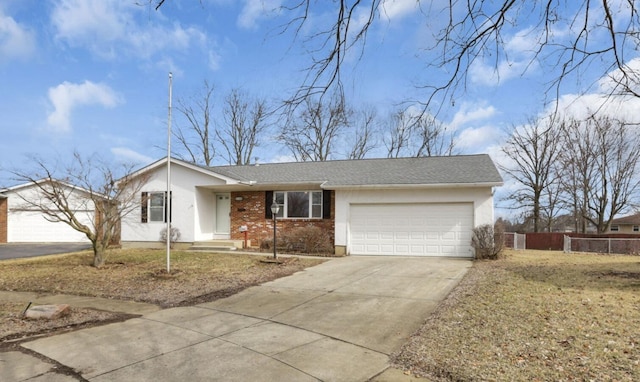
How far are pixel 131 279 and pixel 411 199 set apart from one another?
31.7 feet

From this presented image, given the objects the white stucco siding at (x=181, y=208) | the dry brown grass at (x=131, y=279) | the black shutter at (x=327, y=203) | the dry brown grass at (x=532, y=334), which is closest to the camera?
the dry brown grass at (x=532, y=334)

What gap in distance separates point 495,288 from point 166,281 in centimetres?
757

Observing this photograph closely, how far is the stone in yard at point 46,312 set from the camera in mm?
6086

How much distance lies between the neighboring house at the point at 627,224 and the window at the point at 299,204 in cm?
4437

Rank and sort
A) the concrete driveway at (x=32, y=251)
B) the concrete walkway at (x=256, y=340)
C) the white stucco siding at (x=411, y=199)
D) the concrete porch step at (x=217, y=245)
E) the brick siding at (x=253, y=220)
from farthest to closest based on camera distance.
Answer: the brick siding at (x=253, y=220)
the concrete porch step at (x=217, y=245)
the concrete driveway at (x=32, y=251)
the white stucco siding at (x=411, y=199)
the concrete walkway at (x=256, y=340)

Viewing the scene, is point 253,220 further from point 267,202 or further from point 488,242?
point 488,242

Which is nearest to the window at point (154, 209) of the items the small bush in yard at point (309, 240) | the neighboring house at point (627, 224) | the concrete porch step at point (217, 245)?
the concrete porch step at point (217, 245)

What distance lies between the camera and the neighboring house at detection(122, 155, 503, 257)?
14.1 m

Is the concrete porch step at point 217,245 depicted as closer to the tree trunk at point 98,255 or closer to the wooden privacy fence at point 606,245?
the tree trunk at point 98,255

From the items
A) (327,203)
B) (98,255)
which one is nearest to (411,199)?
(327,203)

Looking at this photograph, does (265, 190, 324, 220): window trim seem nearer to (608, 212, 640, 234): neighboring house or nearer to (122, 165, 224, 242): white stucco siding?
(122, 165, 224, 242): white stucco siding

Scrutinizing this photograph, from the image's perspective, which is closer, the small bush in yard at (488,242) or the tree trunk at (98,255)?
the tree trunk at (98,255)

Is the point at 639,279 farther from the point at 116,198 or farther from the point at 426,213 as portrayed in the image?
the point at 116,198

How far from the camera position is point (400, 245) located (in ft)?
48.0
